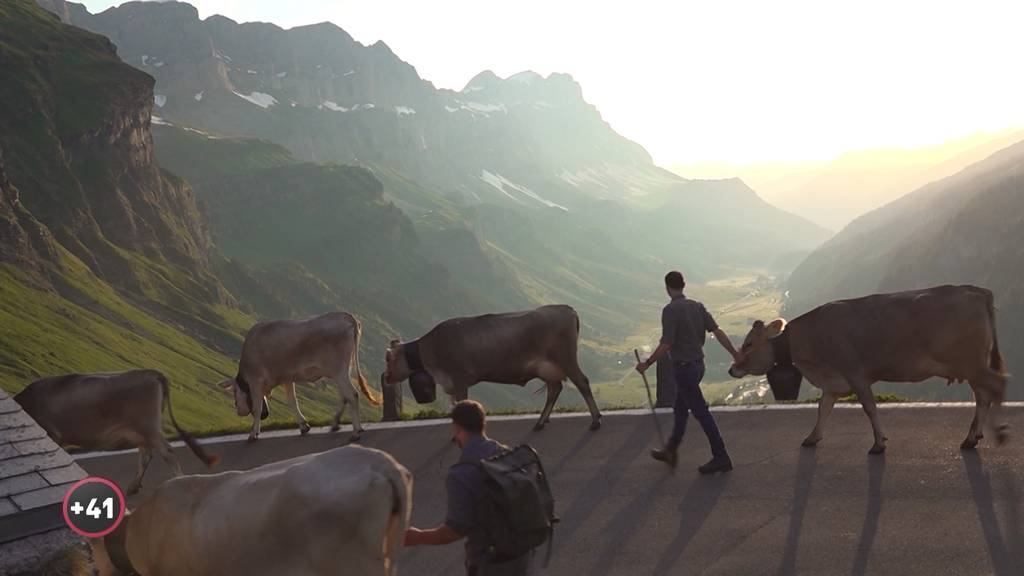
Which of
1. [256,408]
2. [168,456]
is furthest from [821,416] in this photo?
[256,408]

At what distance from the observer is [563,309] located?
17.2m

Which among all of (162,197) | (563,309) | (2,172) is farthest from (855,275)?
(563,309)

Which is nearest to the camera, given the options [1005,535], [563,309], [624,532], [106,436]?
[1005,535]

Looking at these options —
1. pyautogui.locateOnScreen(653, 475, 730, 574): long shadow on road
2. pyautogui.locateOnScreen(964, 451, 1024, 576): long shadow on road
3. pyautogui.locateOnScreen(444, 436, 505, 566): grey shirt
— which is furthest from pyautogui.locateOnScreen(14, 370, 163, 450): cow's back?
pyautogui.locateOnScreen(964, 451, 1024, 576): long shadow on road

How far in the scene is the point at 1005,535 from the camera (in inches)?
373

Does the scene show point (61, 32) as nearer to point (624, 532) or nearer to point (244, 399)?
point (244, 399)

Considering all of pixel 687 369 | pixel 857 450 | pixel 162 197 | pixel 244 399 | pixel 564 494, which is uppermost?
pixel 687 369

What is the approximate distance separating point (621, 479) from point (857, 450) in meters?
3.66

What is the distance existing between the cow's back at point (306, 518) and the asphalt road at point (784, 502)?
12.7 ft

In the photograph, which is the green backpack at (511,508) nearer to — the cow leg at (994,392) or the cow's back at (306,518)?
the cow's back at (306,518)

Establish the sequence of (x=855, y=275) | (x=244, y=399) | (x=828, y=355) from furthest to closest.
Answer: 1. (x=855, y=275)
2. (x=244, y=399)
3. (x=828, y=355)

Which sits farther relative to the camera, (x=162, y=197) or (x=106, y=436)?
(x=162, y=197)

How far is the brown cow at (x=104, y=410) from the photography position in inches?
582

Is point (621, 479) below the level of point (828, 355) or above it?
below
